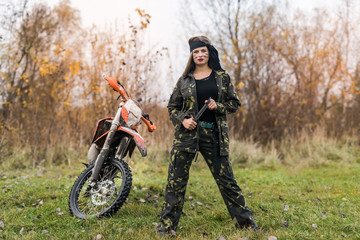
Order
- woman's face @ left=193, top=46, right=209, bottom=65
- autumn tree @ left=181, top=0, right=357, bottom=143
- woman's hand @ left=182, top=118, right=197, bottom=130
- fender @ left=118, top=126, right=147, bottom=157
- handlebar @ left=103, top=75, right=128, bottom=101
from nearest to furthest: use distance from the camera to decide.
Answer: woman's hand @ left=182, top=118, right=197, bottom=130 → woman's face @ left=193, top=46, right=209, bottom=65 → fender @ left=118, top=126, right=147, bottom=157 → handlebar @ left=103, top=75, right=128, bottom=101 → autumn tree @ left=181, top=0, right=357, bottom=143

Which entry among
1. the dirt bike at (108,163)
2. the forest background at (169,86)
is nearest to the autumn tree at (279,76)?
the forest background at (169,86)

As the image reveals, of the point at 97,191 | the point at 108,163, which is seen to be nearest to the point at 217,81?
the point at 108,163

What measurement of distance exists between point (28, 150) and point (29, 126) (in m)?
0.78

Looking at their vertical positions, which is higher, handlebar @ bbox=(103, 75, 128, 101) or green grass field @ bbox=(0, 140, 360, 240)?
handlebar @ bbox=(103, 75, 128, 101)

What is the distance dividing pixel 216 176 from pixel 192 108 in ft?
2.41

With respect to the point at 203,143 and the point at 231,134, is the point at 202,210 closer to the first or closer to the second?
the point at 203,143

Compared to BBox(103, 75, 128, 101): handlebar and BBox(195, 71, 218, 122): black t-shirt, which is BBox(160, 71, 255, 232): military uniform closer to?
BBox(195, 71, 218, 122): black t-shirt

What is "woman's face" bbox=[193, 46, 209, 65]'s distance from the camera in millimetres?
3406

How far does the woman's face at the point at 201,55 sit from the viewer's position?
11.2 feet

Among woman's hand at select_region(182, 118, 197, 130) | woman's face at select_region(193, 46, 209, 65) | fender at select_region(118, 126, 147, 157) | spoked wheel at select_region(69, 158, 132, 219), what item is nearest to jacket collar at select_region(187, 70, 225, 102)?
woman's face at select_region(193, 46, 209, 65)

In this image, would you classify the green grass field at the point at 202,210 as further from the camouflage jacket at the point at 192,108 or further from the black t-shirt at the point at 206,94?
the black t-shirt at the point at 206,94

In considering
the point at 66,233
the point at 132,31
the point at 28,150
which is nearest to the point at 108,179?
the point at 66,233

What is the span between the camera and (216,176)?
3.36 meters

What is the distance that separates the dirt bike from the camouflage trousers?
0.69m
